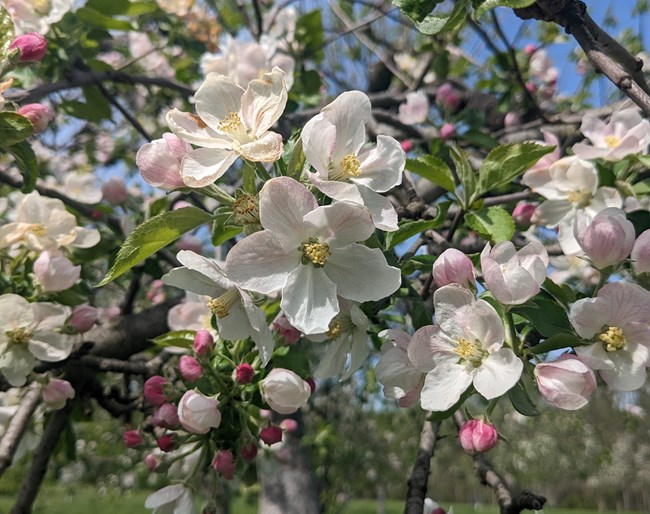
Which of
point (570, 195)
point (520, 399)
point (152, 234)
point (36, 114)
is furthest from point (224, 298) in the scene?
point (570, 195)

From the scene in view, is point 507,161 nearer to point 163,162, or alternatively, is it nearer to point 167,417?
point 163,162

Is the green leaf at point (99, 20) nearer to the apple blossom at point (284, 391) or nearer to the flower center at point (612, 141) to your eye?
the apple blossom at point (284, 391)

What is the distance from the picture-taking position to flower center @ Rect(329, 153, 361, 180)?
0.93 meters

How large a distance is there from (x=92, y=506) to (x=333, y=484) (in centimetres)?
1287

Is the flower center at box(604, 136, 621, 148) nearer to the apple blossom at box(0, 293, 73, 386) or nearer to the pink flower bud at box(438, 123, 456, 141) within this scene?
the pink flower bud at box(438, 123, 456, 141)

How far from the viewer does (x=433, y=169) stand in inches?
44.8

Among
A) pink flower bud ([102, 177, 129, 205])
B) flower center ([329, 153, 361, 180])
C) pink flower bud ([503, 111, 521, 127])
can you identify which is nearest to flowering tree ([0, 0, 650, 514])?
flower center ([329, 153, 361, 180])

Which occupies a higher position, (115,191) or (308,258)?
(308,258)

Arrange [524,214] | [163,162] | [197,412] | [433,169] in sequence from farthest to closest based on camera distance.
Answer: [524,214] < [433,169] < [197,412] < [163,162]

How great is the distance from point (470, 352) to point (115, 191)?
1590 mm

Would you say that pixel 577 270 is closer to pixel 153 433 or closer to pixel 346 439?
pixel 153 433

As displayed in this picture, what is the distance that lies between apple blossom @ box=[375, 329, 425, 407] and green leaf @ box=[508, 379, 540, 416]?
0.16 metres

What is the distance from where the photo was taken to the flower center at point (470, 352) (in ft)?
2.89

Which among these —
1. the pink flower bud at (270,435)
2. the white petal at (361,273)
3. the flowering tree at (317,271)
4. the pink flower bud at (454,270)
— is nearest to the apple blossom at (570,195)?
the flowering tree at (317,271)
